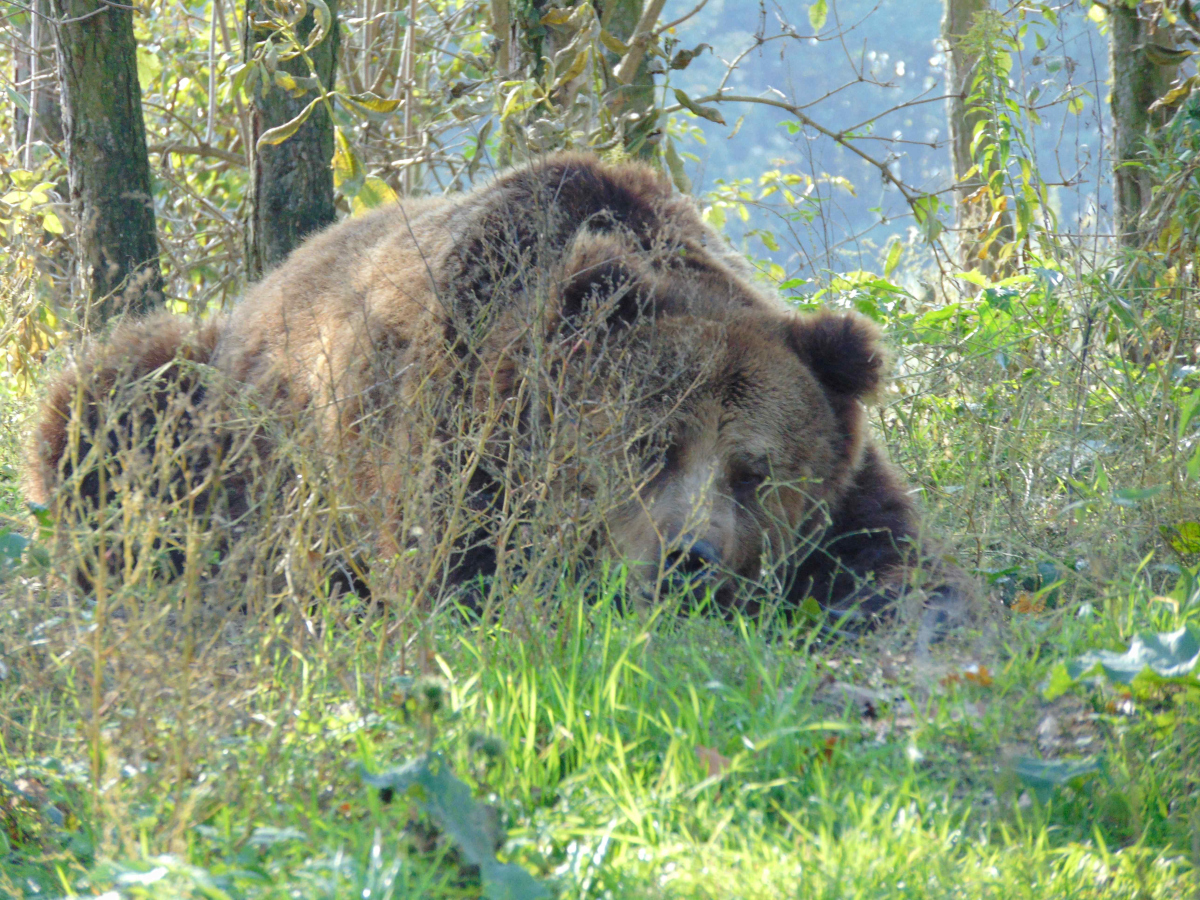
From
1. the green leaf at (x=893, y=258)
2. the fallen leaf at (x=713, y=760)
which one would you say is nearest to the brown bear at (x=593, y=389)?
the fallen leaf at (x=713, y=760)

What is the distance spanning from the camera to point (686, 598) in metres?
3.49

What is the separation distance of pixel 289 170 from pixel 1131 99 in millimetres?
4145

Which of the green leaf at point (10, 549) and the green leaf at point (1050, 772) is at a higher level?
the green leaf at point (10, 549)

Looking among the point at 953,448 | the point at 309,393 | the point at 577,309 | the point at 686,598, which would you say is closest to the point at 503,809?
the point at 686,598

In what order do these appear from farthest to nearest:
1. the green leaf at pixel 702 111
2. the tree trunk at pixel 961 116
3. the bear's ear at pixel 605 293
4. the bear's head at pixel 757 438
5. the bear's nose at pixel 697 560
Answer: the tree trunk at pixel 961 116 → the green leaf at pixel 702 111 → the bear's head at pixel 757 438 → the bear's ear at pixel 605 293 → the bear's nose at pixel 697 560

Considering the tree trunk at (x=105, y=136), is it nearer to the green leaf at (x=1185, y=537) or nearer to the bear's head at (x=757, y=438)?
the bear's head at (x=757, y=438)

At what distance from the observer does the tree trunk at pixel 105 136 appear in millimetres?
5094

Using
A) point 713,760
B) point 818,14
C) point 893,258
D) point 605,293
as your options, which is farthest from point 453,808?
point 818,14

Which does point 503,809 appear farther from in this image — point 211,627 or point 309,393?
point 309,393

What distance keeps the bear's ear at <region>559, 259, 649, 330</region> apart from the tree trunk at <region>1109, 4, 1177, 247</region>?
3.05 meters

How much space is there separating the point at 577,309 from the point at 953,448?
7.23ft

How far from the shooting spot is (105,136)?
5.22 metres

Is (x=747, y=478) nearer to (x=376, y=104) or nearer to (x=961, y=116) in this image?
(x=376, y=104)

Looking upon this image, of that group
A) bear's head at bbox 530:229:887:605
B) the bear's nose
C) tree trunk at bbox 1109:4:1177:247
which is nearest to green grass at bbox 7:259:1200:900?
the bear's nose
